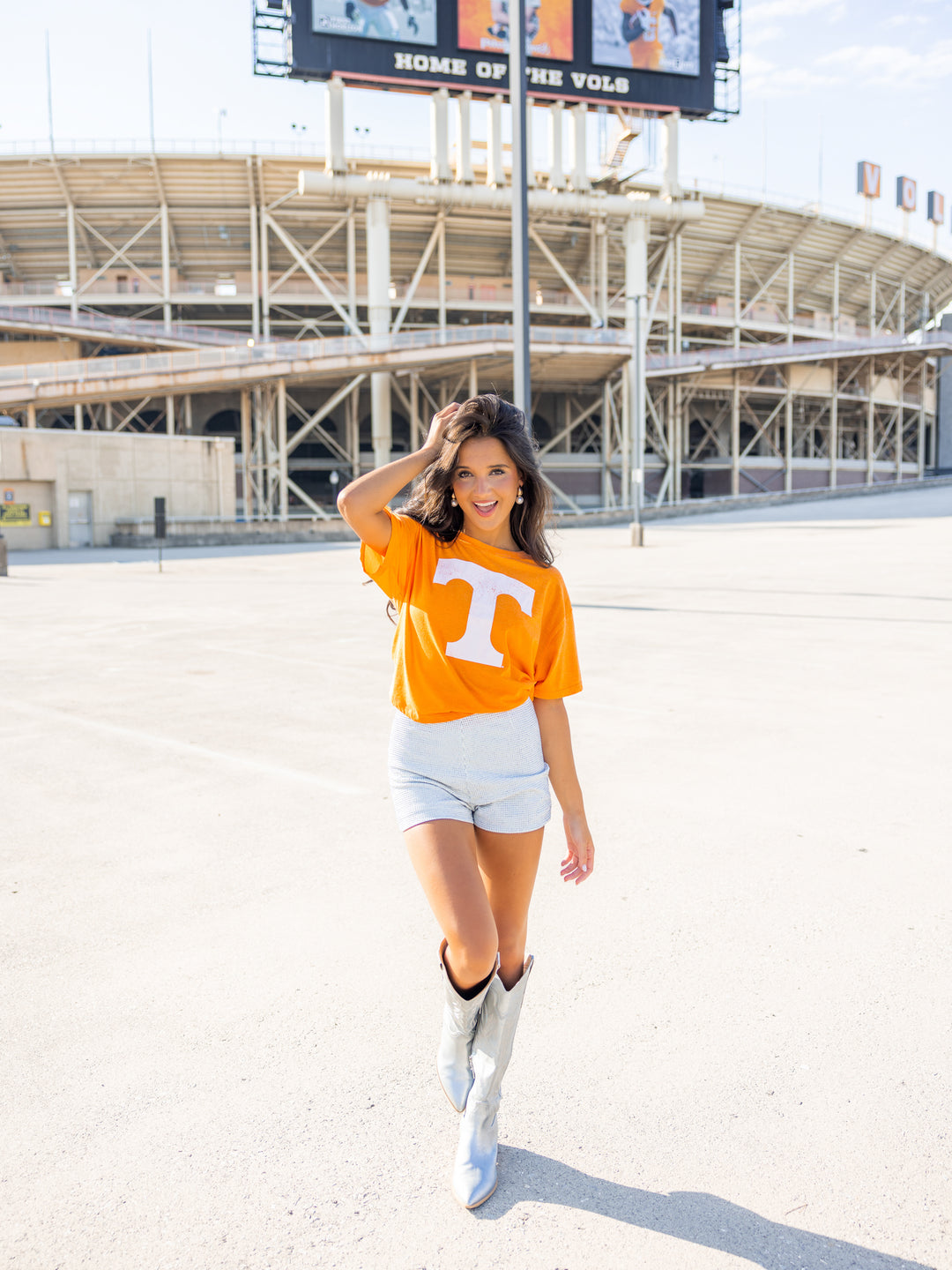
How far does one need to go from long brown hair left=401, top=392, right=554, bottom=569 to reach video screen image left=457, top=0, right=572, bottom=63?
45.5 metres

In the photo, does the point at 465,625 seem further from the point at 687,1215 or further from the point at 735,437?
the point at 735,437

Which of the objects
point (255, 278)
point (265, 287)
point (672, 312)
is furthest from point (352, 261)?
point (672, 312)

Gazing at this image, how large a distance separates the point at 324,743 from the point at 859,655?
593 cm

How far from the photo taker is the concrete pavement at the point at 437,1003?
2.19 meters

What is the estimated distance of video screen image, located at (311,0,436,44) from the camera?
40062mm

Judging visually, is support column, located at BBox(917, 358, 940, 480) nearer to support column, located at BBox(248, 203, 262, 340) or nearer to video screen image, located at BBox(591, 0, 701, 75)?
video screen image, located at BBox(591, 0, 701, 75)

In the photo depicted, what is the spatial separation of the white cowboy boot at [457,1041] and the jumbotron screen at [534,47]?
4584 centimetres

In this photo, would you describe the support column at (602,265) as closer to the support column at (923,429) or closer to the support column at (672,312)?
the support column at (672,312)

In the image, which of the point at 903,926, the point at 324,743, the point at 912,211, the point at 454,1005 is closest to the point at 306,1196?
the point at 454,1005

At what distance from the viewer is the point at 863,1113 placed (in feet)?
8.38

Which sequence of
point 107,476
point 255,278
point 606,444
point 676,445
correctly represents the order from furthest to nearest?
1. point 676,445
2. point 606,444
3. point 255,278
4. point 107,476

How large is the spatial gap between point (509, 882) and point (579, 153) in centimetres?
4888

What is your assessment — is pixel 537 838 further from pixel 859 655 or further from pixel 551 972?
pixel 859 655

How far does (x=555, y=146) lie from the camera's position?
147 ft
